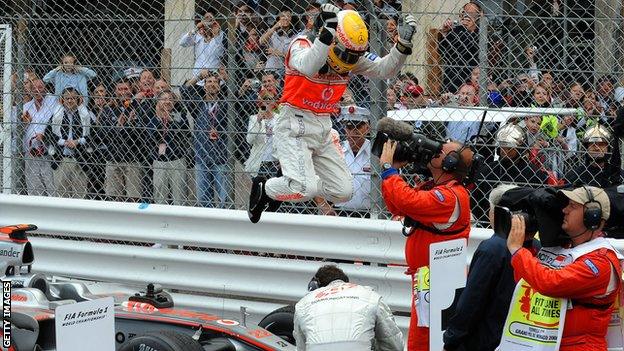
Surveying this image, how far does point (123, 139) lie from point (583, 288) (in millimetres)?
4804

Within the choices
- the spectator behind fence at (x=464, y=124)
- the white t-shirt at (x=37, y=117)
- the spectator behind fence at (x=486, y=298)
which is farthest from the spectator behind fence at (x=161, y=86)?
the spectator behind fence at (x=486, y=298)

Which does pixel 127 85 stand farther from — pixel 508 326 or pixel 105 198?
pixel 508 326

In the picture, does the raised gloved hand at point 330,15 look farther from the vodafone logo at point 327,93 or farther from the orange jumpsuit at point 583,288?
the orange jumpsuit at point 583,288

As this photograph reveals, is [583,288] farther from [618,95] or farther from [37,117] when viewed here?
[37,117]

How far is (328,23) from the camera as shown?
23.7ft

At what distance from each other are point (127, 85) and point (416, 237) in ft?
10.0

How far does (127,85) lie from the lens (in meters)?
9.46

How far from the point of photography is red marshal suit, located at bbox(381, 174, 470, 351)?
23.3 feet

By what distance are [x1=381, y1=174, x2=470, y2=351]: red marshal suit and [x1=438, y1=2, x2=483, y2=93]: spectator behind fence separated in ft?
3.58

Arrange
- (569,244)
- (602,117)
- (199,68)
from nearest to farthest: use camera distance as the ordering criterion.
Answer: (569,244) < (602,117) < (199,68)

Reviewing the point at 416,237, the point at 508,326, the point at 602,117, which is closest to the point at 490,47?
the point at 602,117

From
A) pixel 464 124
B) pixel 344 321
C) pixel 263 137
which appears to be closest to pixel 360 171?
pixel 263 137

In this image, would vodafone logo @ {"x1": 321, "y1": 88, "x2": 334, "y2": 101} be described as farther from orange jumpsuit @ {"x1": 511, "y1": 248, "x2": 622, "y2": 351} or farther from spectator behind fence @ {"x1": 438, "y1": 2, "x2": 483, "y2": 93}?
orange jumpsuit @ {"x1": 511, "y1": 248, "x2": 622, "y2": 351}

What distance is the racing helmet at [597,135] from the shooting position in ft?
25.8
